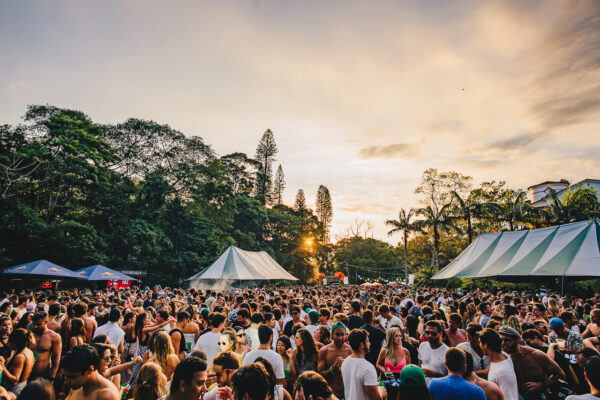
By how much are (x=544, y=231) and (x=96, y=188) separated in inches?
1231

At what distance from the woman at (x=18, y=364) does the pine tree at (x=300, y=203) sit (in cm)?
5524

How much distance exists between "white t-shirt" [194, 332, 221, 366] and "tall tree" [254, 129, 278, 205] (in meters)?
51.0

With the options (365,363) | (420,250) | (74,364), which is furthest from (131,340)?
(420,250)

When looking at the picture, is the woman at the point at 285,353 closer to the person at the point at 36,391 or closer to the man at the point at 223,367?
the man at the point at 223,367

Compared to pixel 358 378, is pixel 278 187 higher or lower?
higher

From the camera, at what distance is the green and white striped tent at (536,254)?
12430mm

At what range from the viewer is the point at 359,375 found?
11.2 feet

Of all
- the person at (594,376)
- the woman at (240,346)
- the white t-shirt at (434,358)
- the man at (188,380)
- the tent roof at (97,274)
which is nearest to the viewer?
the man at (188,380)

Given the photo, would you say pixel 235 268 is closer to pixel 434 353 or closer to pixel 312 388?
pixel 434 353

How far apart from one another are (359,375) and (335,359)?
3.10 feet

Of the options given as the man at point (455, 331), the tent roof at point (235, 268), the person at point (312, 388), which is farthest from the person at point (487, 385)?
the tent roof at point (235, 268)

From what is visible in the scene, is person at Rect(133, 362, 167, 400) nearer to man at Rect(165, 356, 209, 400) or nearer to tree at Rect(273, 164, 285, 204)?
man at Rect(165, 356, 209, 400)

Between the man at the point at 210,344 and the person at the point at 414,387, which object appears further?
the man at the point at 210,344

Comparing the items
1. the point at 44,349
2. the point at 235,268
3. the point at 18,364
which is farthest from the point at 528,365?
the point at 235,268
